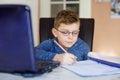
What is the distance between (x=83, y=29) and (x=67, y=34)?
21.9 inches

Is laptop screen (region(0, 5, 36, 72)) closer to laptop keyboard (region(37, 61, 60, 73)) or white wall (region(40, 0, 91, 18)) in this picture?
laptop keyboard (region(37, 61, 60, 73))

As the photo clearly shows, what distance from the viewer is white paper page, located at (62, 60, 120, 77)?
40.6 inches

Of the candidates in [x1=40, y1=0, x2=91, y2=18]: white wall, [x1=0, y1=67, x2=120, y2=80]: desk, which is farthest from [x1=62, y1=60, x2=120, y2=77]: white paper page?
[x1=40, y1=0, x2=91, y2=18]: white wall

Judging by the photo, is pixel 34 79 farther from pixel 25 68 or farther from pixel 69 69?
pixel 69 69

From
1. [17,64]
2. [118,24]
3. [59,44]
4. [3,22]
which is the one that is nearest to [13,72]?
[17,64]

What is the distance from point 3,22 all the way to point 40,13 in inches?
94.9

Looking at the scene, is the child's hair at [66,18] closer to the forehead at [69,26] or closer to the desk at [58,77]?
the forehead at [69,26]

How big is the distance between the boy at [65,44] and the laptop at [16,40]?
34 centimetres

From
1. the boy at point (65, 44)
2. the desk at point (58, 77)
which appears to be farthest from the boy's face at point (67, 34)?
the desk at point (58, 77)

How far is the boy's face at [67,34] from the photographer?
1341 mm

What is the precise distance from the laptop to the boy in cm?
34

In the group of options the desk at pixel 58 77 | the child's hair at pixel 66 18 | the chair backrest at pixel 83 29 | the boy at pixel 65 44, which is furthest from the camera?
the chair backrest at pixel 83 29

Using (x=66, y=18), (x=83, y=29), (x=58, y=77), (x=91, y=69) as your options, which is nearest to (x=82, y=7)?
(x=83, y=29)

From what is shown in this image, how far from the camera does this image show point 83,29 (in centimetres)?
189
